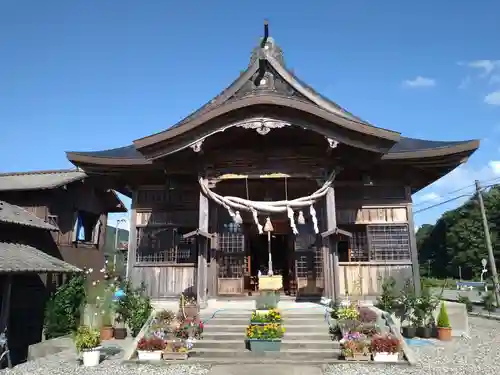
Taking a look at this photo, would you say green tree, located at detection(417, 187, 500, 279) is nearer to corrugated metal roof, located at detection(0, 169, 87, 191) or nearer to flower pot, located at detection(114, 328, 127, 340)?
corrugated metal roof, located at detection(0, 169, 87, 191)

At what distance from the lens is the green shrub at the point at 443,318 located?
32.2 feet

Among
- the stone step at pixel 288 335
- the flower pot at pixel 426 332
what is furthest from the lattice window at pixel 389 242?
the stone step at pixel 288 335

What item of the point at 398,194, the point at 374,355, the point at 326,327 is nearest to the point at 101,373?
the point at 326,327

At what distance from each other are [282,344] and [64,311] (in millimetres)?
8943

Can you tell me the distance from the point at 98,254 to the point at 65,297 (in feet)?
21.7

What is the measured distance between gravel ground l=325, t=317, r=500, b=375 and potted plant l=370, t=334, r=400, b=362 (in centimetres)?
21

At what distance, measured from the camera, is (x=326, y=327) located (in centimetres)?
870

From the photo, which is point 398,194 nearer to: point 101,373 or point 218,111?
point 218,111

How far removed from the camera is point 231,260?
12.3m

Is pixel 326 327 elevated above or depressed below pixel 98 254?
below

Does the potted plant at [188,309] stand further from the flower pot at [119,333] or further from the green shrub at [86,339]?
the flower pot at [119,333]

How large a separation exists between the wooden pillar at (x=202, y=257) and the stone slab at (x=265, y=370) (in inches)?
128

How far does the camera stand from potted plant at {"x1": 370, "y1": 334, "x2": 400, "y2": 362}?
24.9 feet

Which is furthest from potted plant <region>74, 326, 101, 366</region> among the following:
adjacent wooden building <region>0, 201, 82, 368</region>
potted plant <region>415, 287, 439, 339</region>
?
potted plant <region>415, 287, 439, 339</region>
